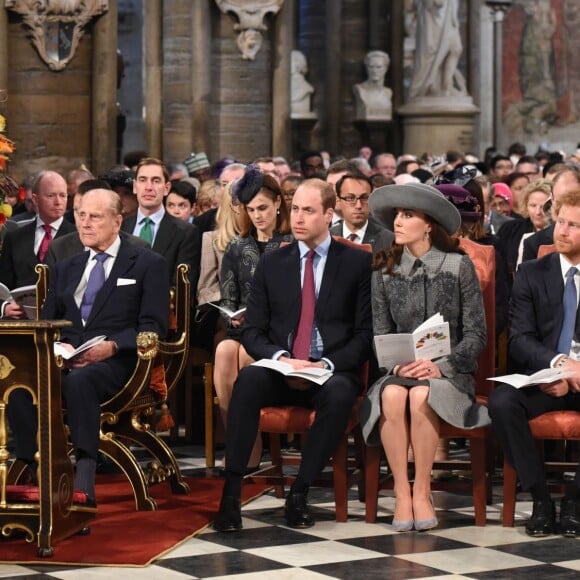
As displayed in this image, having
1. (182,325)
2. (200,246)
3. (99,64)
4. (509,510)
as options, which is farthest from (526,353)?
(99,64)

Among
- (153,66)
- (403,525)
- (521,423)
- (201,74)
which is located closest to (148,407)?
(403,525)

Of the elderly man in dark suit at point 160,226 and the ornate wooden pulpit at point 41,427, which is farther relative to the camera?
the elderly man in dark suit at point 160,226

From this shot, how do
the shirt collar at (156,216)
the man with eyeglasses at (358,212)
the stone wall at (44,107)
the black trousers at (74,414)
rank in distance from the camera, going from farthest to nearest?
the stone wall at (44,107) < the shirt collar at (156,216) < the man with eyeglasses at (358,212) < the black trousers at (74,414)

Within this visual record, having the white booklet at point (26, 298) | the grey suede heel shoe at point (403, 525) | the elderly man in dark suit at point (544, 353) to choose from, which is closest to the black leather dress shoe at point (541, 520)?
the elderly man in dark suit at point (544, 353)

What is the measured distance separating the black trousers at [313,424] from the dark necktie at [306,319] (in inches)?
10.6

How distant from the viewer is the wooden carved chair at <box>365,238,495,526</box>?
8367mm

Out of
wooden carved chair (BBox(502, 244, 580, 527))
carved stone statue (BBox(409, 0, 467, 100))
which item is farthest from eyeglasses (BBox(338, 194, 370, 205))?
carved stone statue (BBox(409, 0, 467, 100))

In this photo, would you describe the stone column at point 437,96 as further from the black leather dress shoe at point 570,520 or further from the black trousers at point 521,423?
the black leather dress shoe at point 570,520

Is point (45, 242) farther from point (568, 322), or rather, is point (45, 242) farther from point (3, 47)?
point (3, 47)

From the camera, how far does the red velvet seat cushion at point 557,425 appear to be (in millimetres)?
8203

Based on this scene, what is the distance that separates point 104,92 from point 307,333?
21.0 ft

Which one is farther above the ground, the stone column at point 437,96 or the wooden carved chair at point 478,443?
the stone column at point 437,96

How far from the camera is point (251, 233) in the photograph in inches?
393

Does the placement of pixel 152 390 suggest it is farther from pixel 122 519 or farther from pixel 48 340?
pixel 48 340
